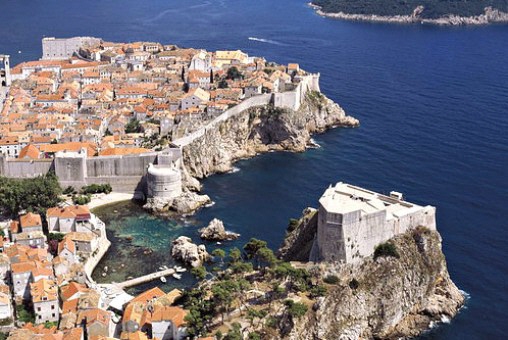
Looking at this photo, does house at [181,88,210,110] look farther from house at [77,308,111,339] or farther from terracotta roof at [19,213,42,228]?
house at [77,308,111,339]

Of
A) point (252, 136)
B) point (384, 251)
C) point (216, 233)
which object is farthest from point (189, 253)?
point (252, 136)

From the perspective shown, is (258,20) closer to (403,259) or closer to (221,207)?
(221,207)

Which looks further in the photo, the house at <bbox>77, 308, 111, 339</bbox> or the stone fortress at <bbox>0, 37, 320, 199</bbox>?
the stone fortress at <bbox>0, 37, 320, 199</bbox>

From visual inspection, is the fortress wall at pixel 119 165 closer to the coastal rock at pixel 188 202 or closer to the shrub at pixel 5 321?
the coastal rock at pixel 188 202

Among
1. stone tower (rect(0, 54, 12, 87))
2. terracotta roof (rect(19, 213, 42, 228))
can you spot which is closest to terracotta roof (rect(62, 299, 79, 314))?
terracotta roof (rect(19, 213, 42, 228))

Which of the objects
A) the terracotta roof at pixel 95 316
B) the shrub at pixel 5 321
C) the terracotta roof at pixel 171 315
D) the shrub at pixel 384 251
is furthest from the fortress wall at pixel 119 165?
the shrub at pixel 384 251
